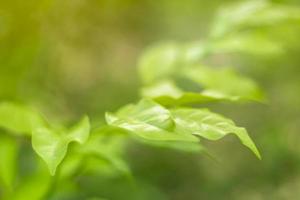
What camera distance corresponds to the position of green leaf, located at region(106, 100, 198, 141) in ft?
1.95

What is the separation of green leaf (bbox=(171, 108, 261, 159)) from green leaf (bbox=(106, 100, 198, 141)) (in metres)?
0.01

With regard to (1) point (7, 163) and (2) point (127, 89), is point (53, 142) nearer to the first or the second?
(1) point (7, 163)

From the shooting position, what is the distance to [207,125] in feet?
2.05

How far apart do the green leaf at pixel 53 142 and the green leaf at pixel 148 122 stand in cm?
3

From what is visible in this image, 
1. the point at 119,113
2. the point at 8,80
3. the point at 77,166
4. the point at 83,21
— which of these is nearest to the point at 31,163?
the point at 8,80

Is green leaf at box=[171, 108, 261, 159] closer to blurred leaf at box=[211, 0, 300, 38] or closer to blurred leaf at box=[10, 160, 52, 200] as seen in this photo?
blurred leaf at box=[10, 160, 52, 200]

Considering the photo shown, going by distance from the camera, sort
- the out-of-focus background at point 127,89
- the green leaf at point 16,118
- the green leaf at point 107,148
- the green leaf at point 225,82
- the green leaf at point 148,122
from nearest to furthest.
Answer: the green leaf at point 148,122 < the green leaf at point 107,148 < the green leaf at point 16,118 < the green leaf at point 225,82 < the out-of-focus background at point 127,89

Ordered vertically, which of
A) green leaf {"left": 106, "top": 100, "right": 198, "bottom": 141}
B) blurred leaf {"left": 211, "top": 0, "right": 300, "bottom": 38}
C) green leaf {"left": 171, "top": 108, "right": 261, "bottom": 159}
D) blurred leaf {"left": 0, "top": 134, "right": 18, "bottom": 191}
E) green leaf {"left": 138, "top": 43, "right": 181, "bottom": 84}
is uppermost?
blurred leaf {"left": 211, "top": 0, "right": 300, "bottom": 38}

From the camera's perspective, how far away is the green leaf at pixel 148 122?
0.59 meters

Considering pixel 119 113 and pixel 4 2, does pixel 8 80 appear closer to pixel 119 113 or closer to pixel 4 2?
pixel 4 2

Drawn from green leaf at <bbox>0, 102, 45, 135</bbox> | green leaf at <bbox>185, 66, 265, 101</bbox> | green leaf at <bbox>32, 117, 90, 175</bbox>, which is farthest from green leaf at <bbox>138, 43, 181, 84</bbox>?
green leaf at <bbox>32, 117, 90, 175</bbox>

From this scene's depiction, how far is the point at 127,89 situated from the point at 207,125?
831 mm

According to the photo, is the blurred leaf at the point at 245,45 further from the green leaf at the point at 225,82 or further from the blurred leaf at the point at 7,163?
the blurred leaf at the point at 7,163

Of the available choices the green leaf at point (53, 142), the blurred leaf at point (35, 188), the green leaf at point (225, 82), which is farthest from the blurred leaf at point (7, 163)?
the green leaf at point (225, 82)
